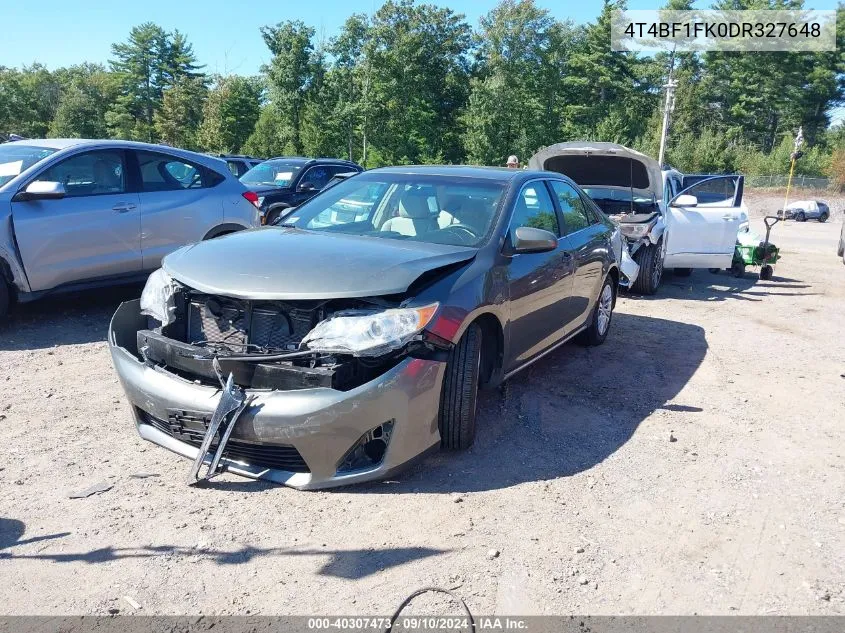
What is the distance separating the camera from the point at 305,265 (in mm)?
3590

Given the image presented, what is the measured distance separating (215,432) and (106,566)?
0.72m

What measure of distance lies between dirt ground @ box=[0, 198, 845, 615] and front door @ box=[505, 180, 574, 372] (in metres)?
0.48

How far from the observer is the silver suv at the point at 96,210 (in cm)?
583

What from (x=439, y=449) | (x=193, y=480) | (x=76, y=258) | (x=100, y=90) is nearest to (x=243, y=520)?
(x=193, y=480)

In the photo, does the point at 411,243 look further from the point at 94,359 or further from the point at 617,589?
the point at 94,359

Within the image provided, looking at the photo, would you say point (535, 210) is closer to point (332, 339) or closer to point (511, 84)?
point (332, 339)

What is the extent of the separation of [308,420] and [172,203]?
15.0ft

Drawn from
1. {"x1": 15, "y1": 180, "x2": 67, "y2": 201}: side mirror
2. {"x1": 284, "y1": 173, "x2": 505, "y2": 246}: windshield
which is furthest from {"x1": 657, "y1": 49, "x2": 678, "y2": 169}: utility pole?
{"x1": 15, "y1": 180, "x2": 67, "y2": 201}: side mirror

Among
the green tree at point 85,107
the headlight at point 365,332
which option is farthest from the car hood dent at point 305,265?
the green tree at point 85,107

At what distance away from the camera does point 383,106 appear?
4966cm

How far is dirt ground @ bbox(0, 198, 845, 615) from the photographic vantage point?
2.70m

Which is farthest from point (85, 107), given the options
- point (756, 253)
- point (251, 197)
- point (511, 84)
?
point (756, 253)

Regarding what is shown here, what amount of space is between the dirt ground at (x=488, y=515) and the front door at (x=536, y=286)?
480 millimetres

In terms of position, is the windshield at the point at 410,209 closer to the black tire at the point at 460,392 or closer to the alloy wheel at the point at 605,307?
the black tire at the point at 460,392
